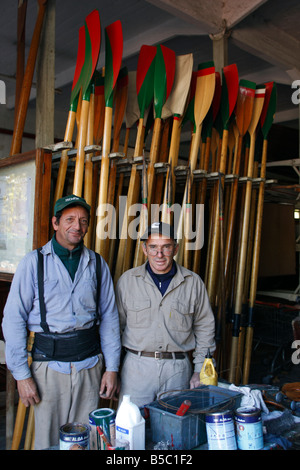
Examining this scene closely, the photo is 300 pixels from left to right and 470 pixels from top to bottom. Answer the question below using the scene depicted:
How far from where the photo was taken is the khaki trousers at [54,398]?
1854 millimetres

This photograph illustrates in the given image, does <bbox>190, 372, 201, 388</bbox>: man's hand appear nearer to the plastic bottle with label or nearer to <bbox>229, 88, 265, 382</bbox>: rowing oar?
the plastic bottle with label

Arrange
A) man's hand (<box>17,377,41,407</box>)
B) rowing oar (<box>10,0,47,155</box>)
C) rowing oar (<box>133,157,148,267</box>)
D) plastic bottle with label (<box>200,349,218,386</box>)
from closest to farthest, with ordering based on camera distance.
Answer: plastic bottle with label (<box>200,349,218,386</box>) → man's hand (<box>17,377,41,407</box>) → rowing oar (<box>133,157,148,267</box>) → rowing oar (<box>10,0,47,155</box>)

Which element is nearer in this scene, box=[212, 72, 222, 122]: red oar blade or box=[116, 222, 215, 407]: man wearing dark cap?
box=[116, 222, 215, 407]: man wearing dark cap

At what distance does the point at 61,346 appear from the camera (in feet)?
6.07

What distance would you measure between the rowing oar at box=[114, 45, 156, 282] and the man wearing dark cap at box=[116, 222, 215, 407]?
0.61 metres

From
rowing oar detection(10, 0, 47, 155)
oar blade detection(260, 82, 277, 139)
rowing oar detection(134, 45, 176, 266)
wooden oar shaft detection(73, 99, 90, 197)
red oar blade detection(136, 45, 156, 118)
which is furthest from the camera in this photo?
oar blade detection(260, 82, 277, 139)

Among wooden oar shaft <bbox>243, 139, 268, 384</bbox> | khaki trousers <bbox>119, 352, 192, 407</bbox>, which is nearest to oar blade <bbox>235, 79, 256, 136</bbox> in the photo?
wooden oar shaft <bbox>243, 139, 268, 384</bbox>

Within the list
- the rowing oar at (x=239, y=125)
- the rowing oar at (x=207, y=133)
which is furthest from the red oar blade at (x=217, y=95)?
the rowing oar at (x=239, y=125)

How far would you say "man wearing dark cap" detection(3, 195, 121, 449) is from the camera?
183cm

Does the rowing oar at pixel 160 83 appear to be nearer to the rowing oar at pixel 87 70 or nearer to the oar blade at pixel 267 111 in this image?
the rowing oar at pixel 87 70

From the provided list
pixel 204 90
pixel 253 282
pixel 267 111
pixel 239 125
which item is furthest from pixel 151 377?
pixel 267 111

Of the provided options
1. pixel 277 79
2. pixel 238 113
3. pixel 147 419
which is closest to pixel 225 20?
pixel 238 113

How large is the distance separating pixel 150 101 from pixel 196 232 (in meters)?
0.99

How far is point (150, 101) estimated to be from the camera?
9.89 ft
